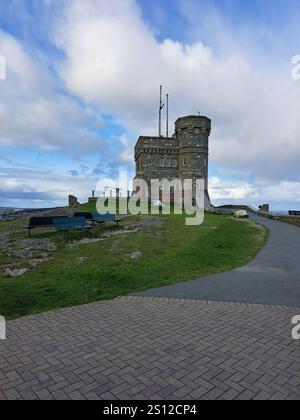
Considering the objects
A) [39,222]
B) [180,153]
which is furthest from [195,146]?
[39,222]

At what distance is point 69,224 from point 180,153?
4037 centimetres

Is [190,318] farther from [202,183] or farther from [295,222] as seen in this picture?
[202,183]

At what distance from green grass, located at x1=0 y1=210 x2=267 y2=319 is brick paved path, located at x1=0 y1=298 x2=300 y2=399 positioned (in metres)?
0.88

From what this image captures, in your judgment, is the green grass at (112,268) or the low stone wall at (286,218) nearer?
the green grass at (112,268)

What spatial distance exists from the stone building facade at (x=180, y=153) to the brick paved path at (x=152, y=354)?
46581mm

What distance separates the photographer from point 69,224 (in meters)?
16.4

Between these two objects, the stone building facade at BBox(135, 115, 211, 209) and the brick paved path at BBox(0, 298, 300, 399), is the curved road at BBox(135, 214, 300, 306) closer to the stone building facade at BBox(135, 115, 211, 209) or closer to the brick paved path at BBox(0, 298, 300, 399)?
the brick paved path at BBox(0, 298, 300, 399)

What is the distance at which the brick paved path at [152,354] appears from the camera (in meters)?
3.73

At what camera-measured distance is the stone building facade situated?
52.1 metres

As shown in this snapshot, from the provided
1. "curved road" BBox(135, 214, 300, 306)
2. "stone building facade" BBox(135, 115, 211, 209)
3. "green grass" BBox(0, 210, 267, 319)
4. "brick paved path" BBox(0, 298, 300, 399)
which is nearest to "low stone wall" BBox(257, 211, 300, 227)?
"green grass" BBox(0, 210, 267, 319)

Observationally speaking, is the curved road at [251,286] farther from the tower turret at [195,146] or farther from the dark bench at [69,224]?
the tower turret at [195,146]

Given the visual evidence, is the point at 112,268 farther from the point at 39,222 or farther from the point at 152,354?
the point at 39,222

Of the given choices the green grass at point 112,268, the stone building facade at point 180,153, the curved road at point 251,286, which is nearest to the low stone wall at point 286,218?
the green grass at point 112,268
